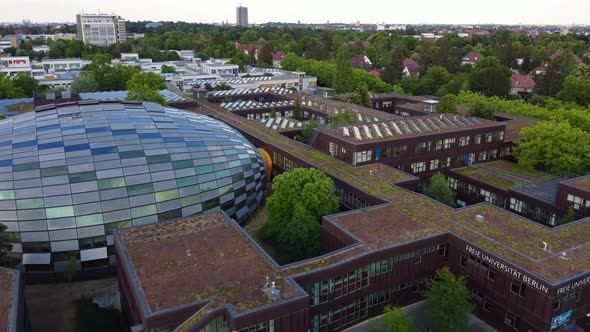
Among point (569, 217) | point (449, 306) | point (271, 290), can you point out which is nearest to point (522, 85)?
point (569, 217)

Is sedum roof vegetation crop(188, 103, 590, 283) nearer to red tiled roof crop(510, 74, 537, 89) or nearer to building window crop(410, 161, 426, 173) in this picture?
building window crop(410, 161, 426, 173)

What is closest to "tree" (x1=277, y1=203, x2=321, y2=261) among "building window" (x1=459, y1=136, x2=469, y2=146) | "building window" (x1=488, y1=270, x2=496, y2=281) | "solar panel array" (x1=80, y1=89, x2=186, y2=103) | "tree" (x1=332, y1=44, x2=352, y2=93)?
"building window" (x1=488, y1=270, x2=496, y2=281)

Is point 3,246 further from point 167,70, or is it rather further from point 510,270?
point 167,70

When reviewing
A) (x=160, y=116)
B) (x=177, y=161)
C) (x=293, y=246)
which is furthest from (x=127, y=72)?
(x=293, y=246)

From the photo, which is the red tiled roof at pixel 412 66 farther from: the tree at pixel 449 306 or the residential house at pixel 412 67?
the tree at pixel 449 306

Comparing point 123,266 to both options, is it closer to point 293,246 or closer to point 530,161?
point 293,246

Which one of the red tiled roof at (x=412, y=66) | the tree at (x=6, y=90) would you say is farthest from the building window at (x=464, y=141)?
the red tiled roof at (x=412, y=66)
